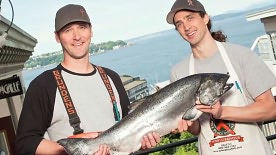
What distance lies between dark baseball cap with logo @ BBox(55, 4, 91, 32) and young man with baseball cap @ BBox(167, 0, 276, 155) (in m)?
0.90

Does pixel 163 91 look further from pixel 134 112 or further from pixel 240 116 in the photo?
pixel 240 116

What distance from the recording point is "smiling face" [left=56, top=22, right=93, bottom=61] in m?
2.94

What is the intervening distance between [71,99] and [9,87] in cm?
947

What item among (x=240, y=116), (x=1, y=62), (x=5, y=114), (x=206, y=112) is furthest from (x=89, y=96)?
(x=5, y=114)

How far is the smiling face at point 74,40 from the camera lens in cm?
294

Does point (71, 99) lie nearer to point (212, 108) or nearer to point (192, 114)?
point (192, 114)

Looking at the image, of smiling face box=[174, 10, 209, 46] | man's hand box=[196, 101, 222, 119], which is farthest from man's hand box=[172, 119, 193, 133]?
smiling face box=[174, 10, 209, 46]

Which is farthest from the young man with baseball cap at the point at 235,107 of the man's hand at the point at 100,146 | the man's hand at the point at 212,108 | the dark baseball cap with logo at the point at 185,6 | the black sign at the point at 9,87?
the black sign at the point at 9,87

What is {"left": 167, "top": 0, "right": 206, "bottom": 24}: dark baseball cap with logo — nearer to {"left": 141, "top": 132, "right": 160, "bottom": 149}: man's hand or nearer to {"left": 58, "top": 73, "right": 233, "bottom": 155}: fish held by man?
{"left": 58, "top": 73, "right": 233, "bottom": 155}: fish held by man

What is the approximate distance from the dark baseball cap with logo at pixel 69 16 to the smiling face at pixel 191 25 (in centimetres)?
77

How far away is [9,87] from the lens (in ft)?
38.4

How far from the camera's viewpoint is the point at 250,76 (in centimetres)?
291

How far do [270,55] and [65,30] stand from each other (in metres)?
23.4

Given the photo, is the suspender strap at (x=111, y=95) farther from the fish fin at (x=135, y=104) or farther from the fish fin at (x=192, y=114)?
the fish fin at (x=192, y=114)
